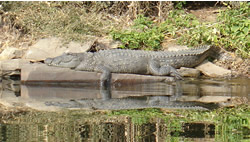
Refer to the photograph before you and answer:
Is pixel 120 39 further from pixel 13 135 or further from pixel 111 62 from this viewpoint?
pixel 13 135

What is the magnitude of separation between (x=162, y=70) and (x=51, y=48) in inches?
95.2

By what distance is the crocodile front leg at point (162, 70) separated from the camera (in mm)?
8938

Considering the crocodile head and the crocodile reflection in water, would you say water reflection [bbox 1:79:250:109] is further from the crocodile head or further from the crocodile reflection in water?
the crocodile head

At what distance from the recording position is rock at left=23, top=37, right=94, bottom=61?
31.0ft

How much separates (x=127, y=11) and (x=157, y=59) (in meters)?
2.70

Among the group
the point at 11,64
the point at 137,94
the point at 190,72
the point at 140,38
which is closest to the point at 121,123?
the point at 137,94

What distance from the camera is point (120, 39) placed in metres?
9.94

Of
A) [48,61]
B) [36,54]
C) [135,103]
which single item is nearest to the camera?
[135,103]

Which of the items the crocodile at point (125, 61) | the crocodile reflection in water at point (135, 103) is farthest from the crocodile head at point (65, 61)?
the crocodile reflection in water at point (135, 103)

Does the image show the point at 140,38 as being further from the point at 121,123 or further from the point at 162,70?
the point at 121,123

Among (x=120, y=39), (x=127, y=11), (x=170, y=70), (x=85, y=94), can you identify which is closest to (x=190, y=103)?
(x=85, y=94)

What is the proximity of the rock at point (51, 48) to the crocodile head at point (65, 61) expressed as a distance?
19.5 inches

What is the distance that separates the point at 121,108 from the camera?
6082mm

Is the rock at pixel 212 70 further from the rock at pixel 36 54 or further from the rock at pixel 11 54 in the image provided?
the rock at pixel 11 54
